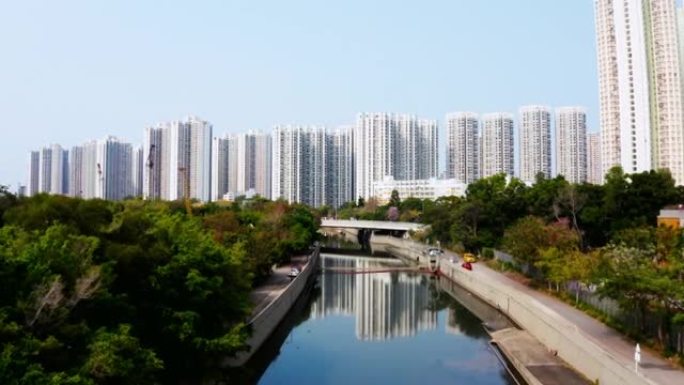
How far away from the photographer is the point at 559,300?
26875mm

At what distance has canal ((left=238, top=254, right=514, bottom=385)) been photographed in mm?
21266

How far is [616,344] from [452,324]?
12571 mm

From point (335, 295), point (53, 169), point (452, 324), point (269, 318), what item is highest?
point (53, 169)

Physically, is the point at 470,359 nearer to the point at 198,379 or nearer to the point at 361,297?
the point at 198,379

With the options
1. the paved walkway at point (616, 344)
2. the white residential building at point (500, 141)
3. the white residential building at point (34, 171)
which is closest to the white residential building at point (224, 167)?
the white residential building at point (34, 171)

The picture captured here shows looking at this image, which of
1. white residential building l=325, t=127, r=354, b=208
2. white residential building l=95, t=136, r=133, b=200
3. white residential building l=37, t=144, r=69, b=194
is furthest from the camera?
white residential building l=325, t=127, r=354, b=208

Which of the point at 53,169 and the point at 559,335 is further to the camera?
the point at 53,169

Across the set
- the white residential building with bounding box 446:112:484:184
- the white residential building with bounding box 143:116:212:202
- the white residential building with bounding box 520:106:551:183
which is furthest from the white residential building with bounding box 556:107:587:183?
the white residential building with bounding box 143:116:212:202

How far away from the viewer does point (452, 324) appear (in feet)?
100

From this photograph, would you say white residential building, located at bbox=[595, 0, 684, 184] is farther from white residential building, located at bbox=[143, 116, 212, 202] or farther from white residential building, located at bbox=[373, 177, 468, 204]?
white residential building, located at bbox=[143, 116, 212, 202]

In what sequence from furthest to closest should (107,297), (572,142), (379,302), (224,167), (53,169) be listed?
(224,167)
(572,142)
(53,169)
(379,302)
(107,297)

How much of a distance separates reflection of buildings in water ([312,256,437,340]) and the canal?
5 centimetres

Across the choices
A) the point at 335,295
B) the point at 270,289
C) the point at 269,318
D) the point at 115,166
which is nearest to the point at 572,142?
the point at 115,166

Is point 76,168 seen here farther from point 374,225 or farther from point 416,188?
point 416,188
